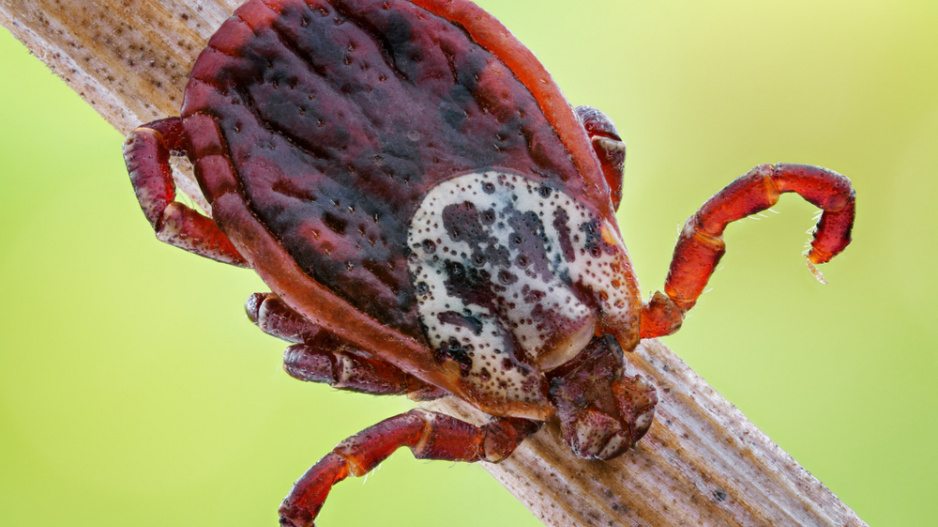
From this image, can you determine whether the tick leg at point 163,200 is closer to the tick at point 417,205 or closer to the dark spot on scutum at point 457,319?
the tick at point 417,205

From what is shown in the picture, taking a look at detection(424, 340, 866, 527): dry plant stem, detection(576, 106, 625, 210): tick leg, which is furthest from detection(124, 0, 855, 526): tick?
detection(424, 340, 866, 527): dry plant stem

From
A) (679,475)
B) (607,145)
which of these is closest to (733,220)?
(607,145)

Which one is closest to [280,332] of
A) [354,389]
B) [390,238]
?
[354,389]

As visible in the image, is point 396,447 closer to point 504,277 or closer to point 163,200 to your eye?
point 504,277

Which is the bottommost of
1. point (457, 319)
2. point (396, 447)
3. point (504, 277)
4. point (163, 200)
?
point (396, 447)

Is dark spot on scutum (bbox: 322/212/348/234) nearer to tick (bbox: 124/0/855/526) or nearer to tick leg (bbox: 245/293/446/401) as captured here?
tick (bbox: 124/0/855/526)

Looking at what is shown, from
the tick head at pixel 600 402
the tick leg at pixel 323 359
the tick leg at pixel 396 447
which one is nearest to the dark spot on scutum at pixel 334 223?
the tick leg at pixel 323 359

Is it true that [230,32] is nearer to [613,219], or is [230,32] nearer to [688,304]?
[613,219]
